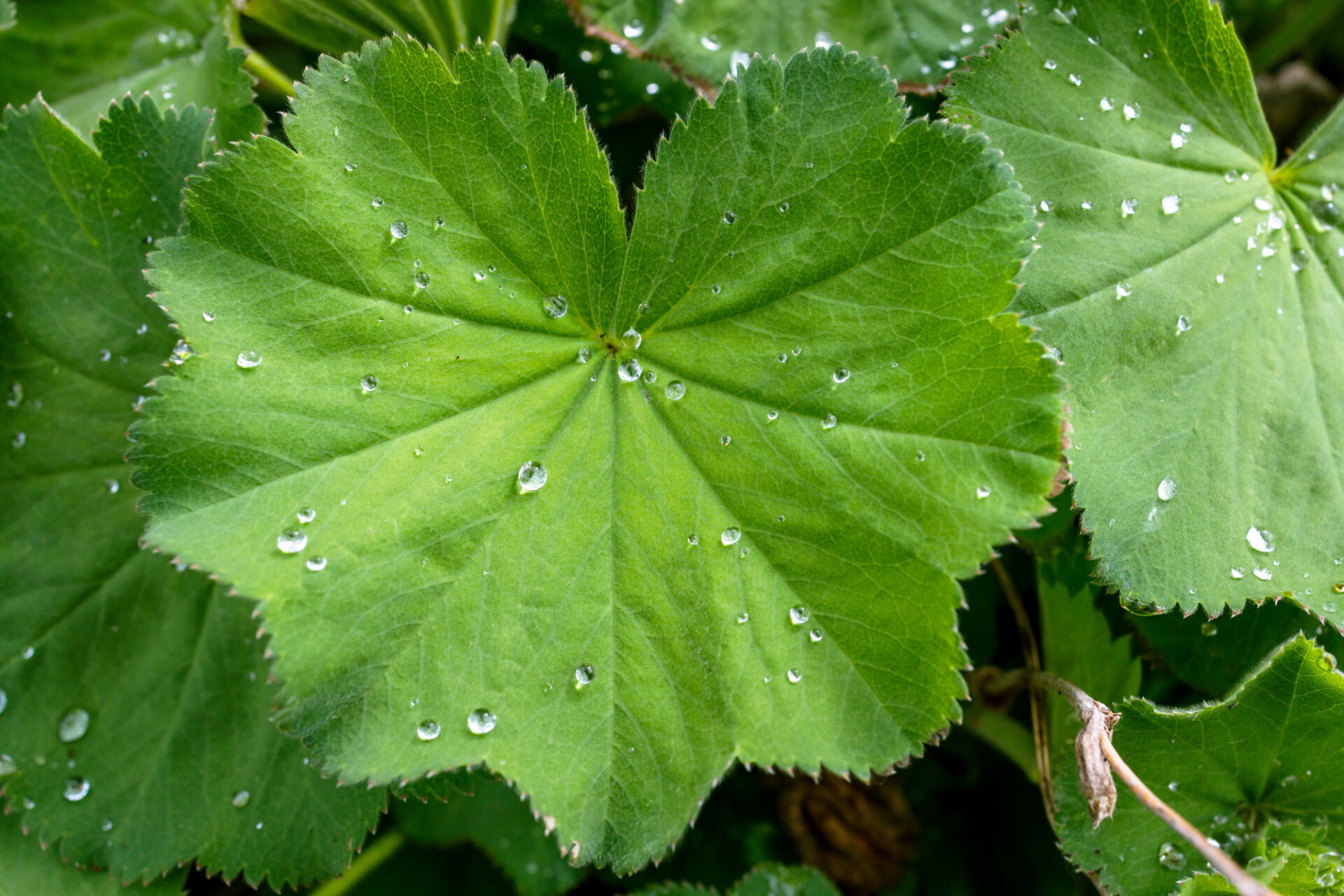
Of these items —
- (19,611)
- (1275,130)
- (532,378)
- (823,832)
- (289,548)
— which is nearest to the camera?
(289,548)

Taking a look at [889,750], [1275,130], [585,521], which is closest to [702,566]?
[585,521]

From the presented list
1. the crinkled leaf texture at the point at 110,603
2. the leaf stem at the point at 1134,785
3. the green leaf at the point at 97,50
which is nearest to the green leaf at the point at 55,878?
the crinkled leaf texture at the point at 110,603

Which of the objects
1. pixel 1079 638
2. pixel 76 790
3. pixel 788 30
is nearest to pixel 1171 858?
pixel 1079 638

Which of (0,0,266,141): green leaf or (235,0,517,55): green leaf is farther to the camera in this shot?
(0,0,266,141): green leaf

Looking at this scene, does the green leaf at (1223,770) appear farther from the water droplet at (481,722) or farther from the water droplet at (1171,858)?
the water droplet at (481,722)

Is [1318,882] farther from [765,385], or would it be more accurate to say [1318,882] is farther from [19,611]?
[19,611]

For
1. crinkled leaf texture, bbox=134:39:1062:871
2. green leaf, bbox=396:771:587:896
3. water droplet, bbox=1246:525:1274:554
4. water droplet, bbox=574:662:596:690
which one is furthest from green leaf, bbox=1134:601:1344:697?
green leaf, bbox=396:771:587:896

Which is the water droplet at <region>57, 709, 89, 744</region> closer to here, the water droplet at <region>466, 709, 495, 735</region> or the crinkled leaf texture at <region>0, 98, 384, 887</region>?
the crinkled leaf texture at <region>0, 98, 384, 887</region>
